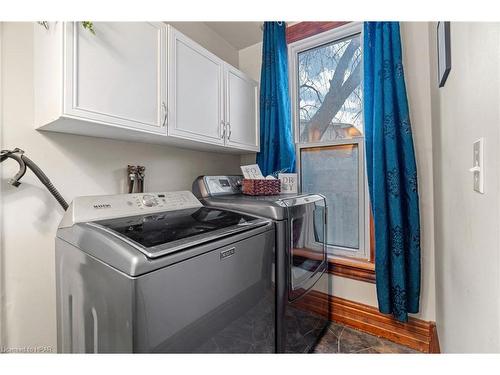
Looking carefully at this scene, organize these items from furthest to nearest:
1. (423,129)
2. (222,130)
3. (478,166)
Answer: (222,130) → (423,129) → (478,166)

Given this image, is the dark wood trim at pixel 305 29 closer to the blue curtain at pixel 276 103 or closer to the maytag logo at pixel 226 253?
the blue curtain at pixel 276 103

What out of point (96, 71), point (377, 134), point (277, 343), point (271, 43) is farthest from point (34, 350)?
point (271, 43)

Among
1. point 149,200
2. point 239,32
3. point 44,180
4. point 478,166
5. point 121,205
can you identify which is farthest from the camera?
point 239,32

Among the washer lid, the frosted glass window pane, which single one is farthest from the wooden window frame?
the washer lid

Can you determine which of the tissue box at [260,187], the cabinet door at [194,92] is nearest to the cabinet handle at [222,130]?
the cabinet door at [194,92]

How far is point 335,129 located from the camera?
79.2 inches

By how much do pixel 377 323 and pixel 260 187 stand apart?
134 cm

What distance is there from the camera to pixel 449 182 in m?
1.04

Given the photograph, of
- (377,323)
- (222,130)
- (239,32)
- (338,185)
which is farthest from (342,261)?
(239,32)

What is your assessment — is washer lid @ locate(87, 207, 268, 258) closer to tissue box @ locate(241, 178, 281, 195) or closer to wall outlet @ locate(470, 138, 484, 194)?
tissue box @ locate(241, 178, 281, 195)

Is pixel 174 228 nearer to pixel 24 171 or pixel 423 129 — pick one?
pixel 24 171

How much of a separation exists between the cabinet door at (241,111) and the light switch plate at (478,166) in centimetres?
139
